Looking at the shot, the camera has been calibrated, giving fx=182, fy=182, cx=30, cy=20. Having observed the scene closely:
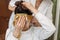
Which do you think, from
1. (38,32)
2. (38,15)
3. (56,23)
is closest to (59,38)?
(56,23)

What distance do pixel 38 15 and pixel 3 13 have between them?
2.64 ft

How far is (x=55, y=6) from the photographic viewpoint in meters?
1.00

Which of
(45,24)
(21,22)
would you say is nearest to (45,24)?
(45,24)

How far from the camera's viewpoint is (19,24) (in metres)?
0.76

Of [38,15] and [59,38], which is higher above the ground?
[38,15]

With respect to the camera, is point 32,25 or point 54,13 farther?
point 54,13

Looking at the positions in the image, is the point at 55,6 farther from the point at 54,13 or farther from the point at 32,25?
the point at 32,25

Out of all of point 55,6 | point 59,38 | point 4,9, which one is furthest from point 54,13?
point 4,9

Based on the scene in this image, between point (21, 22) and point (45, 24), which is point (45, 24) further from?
point (21, 22)

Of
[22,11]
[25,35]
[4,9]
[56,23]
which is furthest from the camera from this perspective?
[4,9]

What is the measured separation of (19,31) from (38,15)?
0.36 ft

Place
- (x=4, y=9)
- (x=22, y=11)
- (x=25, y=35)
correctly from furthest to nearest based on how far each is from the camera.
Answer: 1. (x=4, y=9)
2. (x=25, y=35)
3. (x=22, y=11)

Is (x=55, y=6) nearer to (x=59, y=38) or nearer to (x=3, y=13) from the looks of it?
(x=59, y=38)

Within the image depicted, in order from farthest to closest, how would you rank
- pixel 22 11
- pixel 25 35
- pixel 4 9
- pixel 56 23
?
1. pixel 4 9
2. pixel 56 23
3. pixel 25 35
4. pixel 22 11
